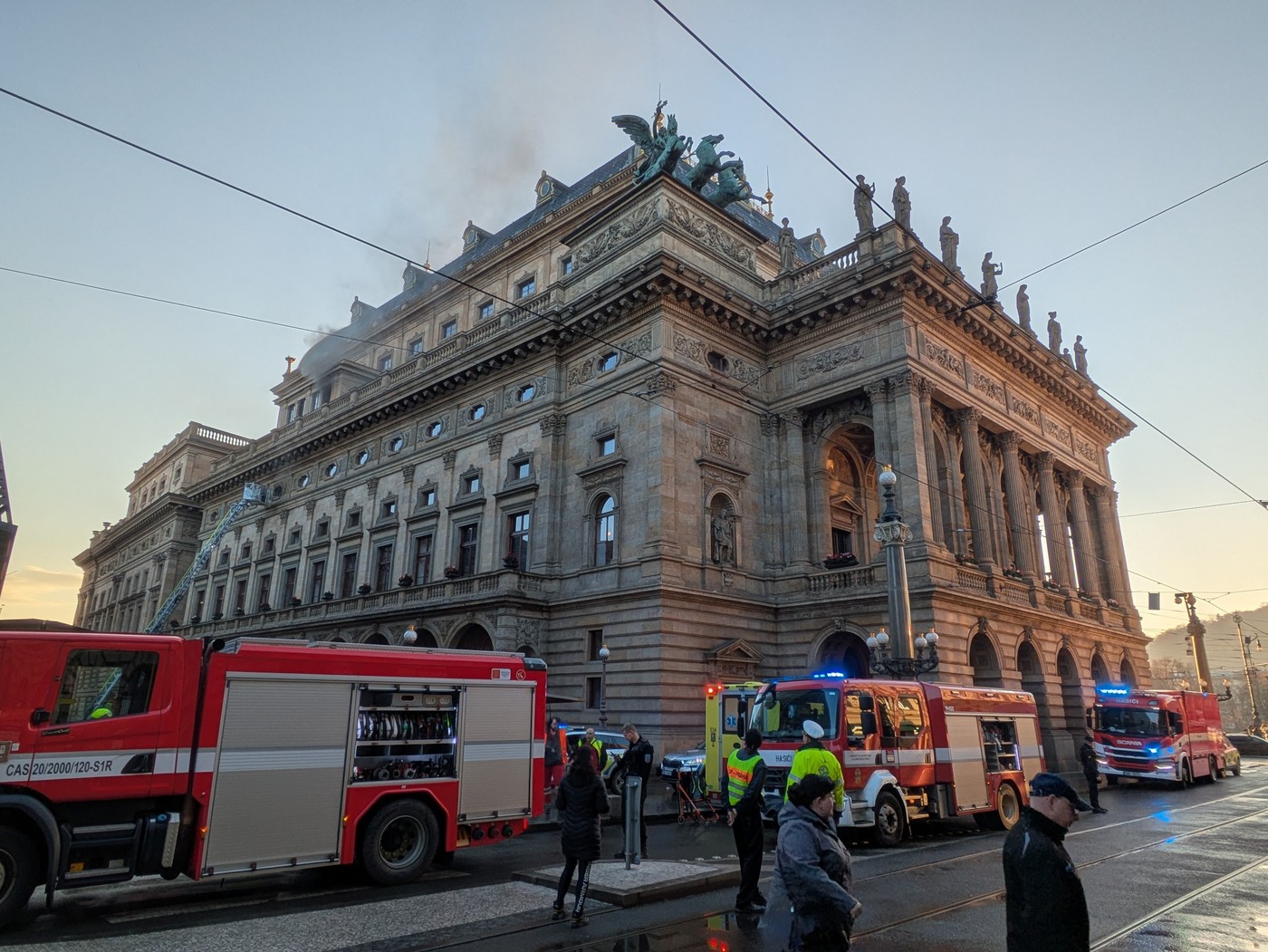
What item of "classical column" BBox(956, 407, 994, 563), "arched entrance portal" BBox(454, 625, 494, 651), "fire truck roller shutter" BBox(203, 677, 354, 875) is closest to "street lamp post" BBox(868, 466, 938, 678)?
"classical column" BBox(956, 407, 994, 563)

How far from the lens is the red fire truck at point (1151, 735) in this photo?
2653 cm

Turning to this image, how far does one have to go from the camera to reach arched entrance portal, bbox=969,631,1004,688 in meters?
27.0

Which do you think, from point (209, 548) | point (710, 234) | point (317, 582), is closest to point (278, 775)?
point (710, 234)

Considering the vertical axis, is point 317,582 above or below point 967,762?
above

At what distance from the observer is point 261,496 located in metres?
49.0

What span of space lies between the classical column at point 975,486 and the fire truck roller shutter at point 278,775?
25323 mm

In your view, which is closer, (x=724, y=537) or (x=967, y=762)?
(x=967, y=762)

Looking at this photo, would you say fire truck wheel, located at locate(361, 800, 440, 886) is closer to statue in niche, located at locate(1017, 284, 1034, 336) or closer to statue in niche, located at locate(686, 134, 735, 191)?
statue in niche, located at locate(686, 134, 735, 191)

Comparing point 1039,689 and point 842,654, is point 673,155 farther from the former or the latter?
point 1039,689

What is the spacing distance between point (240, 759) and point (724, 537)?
20093 mm

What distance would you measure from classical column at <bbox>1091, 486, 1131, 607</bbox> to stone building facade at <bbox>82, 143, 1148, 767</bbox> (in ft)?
1.35

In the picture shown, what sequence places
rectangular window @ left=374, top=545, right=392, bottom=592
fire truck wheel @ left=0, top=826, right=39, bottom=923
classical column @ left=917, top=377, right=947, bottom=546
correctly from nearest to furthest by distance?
1. fire truck wheel @ left=0, top=826, right=39, bottom=923
2. classical column @ left=917, top=377, right=947, bottom=546
3. rectangular window @ left=374, top=545, right=392, bottom=592

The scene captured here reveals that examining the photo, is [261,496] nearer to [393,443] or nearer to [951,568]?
[393,443]

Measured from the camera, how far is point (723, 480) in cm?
2827
